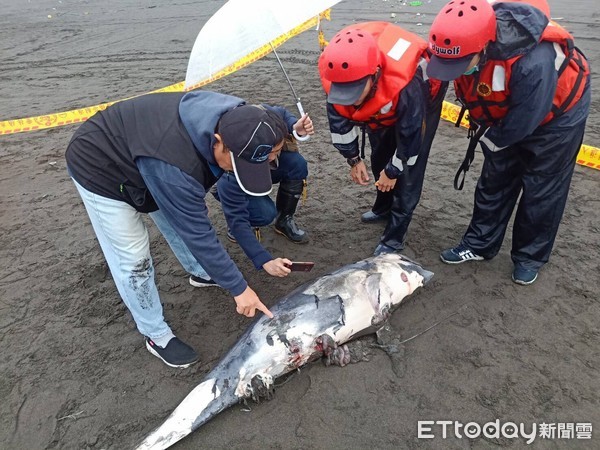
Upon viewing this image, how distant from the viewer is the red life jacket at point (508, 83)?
2.44 m

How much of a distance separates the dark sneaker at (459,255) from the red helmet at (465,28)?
169cm

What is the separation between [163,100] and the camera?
222 centimetres

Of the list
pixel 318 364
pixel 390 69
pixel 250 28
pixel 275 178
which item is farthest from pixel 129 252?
pixel 390 69

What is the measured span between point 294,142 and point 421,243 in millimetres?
1402

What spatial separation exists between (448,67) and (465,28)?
0.68 feet

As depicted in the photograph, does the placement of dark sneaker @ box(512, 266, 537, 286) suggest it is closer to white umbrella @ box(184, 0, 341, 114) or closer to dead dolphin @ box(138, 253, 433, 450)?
dead dolphin @ box(138, 253, 433, 450)

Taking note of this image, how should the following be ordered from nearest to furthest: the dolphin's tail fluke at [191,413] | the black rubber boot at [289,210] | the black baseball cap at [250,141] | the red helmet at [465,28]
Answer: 1. the black baseball cap at [250,141]
2. the red helmet at [465,28]
3. the dolphin's tail fluke at [191,413]
4. the black rubber boot at [289,210]

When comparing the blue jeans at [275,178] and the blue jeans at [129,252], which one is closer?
the blue jeans at [129,252]

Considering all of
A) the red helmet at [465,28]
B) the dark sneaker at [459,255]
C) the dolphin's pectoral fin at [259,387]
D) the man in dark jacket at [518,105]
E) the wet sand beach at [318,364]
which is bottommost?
the wet sand beach at [318,364]

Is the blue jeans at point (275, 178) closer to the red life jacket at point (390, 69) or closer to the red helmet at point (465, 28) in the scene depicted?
the red life jacket at point (390, 69)

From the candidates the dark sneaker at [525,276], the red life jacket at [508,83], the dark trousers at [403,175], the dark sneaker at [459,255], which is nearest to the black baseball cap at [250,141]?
the red life jacket at [508,83]

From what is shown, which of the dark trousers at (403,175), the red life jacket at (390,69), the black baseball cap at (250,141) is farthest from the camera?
the dark trousers at (403,175)

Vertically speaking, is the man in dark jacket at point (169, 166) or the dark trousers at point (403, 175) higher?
Answer: the man in dark jacket at point (169, 166)

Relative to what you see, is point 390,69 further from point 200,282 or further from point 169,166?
point 200,282
